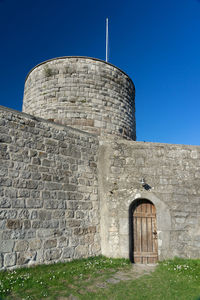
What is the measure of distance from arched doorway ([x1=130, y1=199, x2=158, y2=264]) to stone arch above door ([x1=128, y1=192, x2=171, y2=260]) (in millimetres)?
122

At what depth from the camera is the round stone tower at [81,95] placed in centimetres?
825

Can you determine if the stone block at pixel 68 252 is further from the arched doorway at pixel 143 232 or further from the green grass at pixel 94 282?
the arched doorway at pixel 143 232

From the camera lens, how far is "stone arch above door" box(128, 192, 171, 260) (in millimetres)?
6160

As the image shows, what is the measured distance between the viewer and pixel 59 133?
6.31 m

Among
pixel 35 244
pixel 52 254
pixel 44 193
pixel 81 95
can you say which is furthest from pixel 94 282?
pixel 81 95

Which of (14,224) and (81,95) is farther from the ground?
(81,95)

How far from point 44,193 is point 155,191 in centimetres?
300

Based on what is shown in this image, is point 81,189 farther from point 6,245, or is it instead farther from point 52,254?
point 6,245

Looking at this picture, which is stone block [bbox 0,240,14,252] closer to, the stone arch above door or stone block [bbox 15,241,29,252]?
stone block [bbox 15,241,29,252]

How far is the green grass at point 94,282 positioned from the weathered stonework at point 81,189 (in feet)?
1.44

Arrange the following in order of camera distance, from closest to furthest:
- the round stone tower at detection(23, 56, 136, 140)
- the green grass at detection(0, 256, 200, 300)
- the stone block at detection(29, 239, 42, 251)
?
the green grass at detection(0, 256, 200, 300) → the stone block at detection(29, 239, 42, 251) → the round stone tower at detection(23, 56, 136, 140)

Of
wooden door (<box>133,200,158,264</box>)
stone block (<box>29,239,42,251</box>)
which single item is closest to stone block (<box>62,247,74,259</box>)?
stone block (<box>29,239,42,251</box>)

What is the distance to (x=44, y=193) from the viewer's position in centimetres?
555

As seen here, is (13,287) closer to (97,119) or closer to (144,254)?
(144,254)
